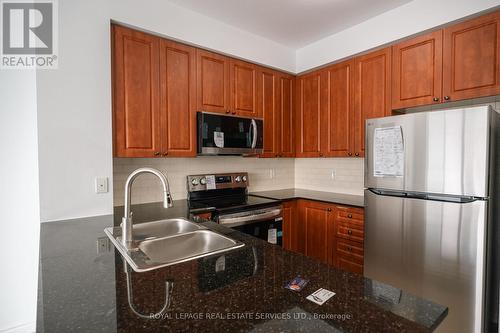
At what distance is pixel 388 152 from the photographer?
2012mm

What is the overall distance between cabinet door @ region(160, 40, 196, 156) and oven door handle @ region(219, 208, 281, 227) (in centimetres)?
69

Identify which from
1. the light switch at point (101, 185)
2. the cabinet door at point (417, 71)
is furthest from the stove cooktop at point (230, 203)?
the cabinet door at point (417, 71)

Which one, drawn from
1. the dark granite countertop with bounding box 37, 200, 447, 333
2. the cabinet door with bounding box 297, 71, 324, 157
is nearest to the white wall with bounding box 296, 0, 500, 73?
the cabinet door with bounding box 297, 71, 324, 157

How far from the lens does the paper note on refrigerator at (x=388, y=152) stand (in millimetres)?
1946

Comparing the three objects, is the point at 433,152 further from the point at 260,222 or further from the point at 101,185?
the point at 101,185

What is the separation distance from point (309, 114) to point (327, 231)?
1401 mm

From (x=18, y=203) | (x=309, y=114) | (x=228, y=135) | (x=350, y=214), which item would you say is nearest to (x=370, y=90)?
(x=309, y=114)

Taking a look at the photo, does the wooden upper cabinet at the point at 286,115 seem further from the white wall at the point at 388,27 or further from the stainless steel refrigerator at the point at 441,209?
the stainless steel refrigerator at the point at 441,209

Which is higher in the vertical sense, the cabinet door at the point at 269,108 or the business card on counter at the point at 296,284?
the cabinet door at the point at 269,108

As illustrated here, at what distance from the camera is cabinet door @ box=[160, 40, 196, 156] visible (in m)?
2.29

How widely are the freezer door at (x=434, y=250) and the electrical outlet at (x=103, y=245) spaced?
187cm

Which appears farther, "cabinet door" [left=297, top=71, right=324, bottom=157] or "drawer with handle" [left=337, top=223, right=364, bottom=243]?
"cabinet door" [left=297, top=71, right=324, bottom=157]

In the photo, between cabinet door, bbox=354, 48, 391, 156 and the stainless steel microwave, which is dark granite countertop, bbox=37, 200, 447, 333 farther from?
cabinet door, bbox=354, 48, 391, 156

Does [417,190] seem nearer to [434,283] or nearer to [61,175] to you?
[434,283]
